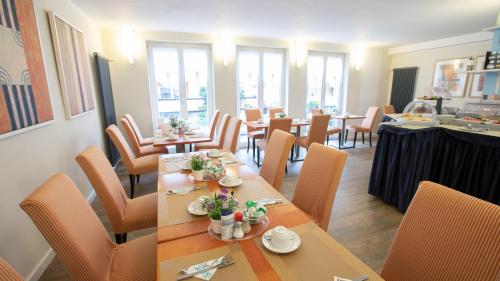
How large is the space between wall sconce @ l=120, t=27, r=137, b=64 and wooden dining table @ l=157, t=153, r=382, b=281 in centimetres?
392

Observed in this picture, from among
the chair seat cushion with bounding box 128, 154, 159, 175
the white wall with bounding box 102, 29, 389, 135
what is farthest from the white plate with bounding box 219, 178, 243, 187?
the white wall with bounding box 102, 29, 389, 135

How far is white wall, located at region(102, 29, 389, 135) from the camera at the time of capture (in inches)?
170

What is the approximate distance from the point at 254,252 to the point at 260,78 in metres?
4.87

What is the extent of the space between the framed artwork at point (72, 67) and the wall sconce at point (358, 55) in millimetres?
5733

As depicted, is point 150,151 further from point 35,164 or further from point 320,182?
point 320,182

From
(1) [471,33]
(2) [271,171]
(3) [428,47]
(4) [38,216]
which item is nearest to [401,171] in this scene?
(2) [271,171]

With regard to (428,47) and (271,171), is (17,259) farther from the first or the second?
(428,47)

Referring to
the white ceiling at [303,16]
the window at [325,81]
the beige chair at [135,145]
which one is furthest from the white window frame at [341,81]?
the beige chair at [135,145]

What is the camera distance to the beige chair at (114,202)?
1.49 m

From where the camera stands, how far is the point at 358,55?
5902 millimetres

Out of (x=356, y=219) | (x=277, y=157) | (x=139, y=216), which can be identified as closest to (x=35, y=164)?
(x=139, y=216)

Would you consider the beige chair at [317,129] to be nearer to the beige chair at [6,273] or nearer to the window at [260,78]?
the window at [260,78]

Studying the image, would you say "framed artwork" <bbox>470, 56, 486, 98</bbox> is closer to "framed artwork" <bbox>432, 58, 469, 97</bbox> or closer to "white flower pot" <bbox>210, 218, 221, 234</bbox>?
"framed artwork" <bbox>432, 58, 469, 97</bbox>

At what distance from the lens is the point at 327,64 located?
5926 mm
